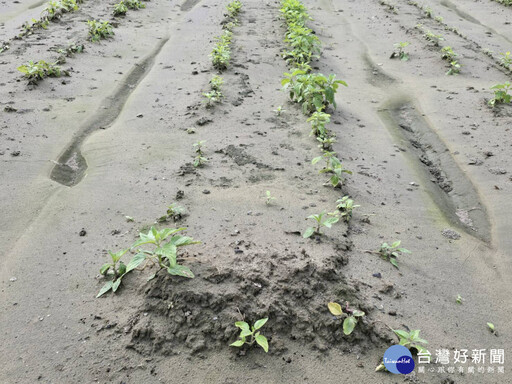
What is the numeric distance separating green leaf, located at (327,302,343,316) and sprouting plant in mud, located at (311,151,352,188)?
62.5 inches

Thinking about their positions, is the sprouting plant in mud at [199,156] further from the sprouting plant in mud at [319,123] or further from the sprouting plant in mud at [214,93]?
the sprouting plant in mud at [319,123]

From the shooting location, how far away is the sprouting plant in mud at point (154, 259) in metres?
2.82

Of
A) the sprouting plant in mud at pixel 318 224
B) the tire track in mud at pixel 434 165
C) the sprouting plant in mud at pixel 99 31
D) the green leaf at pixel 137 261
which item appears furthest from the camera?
the sprouting plant in mud at pixel 99 31

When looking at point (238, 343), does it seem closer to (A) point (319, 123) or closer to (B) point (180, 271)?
(B) point (180, 271)

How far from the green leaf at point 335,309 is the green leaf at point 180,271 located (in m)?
0.97

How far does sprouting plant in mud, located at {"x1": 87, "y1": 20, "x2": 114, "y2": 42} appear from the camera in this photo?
8.11 meters

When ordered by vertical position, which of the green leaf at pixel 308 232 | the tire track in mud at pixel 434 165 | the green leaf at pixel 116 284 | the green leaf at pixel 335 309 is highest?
the green leaf at pixel 335 309

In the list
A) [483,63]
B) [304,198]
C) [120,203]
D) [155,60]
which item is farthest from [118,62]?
[483,63]

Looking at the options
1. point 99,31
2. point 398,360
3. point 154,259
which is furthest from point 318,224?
point 99,31

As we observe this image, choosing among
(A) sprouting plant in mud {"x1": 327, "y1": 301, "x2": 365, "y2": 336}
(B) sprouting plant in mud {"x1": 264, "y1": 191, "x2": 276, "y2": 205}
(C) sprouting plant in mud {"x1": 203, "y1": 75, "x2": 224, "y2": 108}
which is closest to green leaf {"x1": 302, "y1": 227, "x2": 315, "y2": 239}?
(B) sprouting plant in mud {"x1": 264, "y1": 191, "x2": 276, "y2": 205}

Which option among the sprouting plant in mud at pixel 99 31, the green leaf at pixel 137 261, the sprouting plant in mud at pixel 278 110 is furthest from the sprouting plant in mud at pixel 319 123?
the sprouting plant in mud at pixel 99 31

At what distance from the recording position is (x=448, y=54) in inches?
301

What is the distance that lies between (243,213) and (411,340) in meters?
1.77

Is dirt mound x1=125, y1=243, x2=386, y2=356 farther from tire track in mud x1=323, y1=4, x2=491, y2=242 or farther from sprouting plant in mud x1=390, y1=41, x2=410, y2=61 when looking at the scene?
sprouting plant in mud x1=390, y1=41, x2=410, y2=61
